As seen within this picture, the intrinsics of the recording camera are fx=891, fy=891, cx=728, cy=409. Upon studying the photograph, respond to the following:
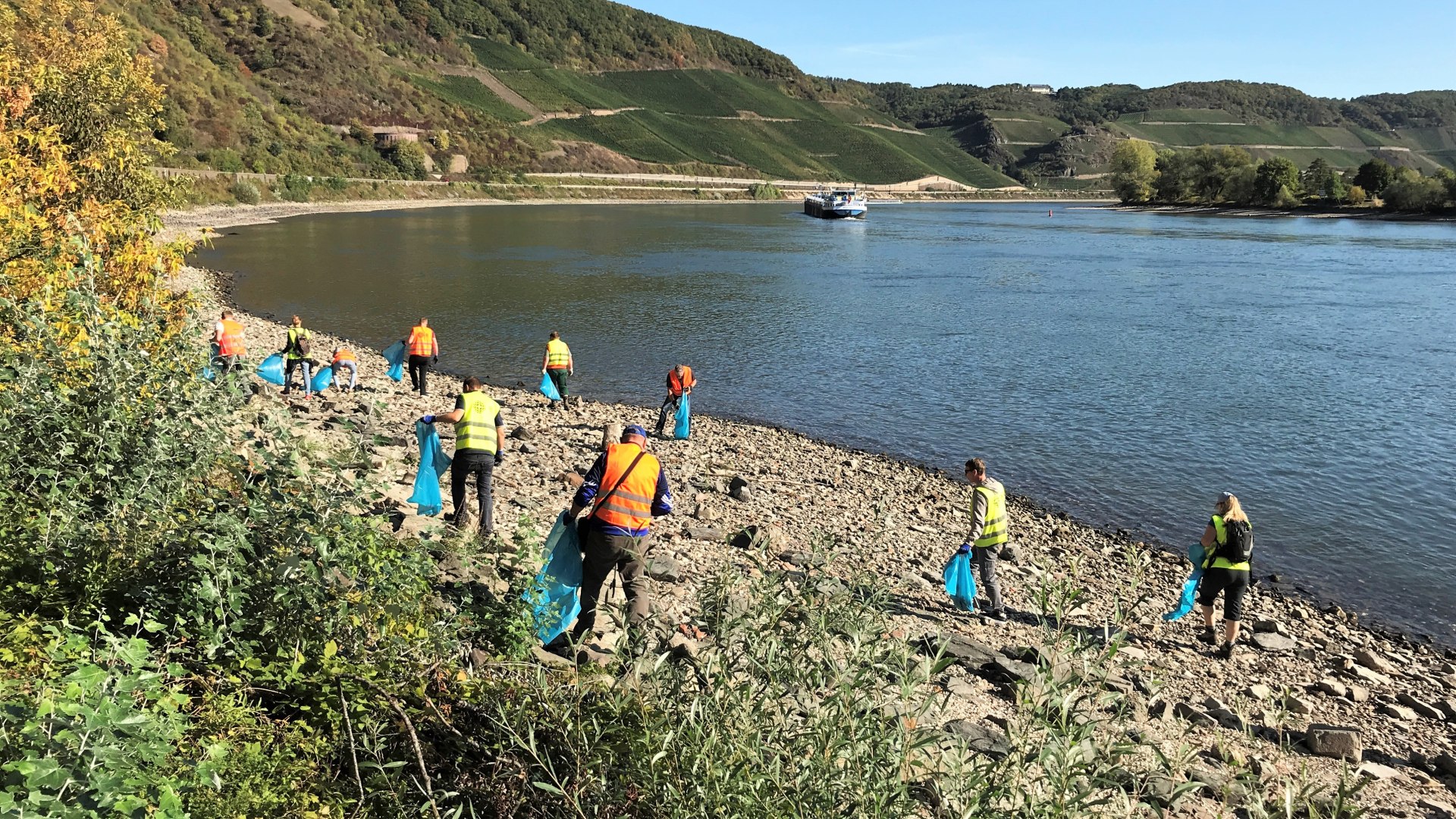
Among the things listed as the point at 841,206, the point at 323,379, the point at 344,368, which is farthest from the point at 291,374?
the point at 841,206

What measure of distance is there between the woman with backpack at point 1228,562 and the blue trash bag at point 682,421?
393 inches

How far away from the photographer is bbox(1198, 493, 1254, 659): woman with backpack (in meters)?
9.64

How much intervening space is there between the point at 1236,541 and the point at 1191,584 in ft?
3.08

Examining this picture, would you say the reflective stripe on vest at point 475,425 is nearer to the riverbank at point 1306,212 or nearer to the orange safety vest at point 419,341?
the orange safety vest at point 419,341

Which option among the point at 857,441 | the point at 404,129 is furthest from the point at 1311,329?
the point at 404,129

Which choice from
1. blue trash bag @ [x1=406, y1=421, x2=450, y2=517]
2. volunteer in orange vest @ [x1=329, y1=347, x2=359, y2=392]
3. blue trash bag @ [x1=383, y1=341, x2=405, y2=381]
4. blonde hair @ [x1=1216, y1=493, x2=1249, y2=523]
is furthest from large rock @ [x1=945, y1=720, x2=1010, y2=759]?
blue trash bag @ [x1=383, y1=341, x2=405, y2=381]

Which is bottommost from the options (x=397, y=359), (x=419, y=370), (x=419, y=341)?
(x=419, y=370)

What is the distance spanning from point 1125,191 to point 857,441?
163 m

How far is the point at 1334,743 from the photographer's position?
26.4 ft

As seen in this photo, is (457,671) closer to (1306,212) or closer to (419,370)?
(419,370)

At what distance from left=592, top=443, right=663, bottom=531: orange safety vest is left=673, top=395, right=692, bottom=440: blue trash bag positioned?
33.7ft

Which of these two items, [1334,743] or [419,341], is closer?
[1334,743]

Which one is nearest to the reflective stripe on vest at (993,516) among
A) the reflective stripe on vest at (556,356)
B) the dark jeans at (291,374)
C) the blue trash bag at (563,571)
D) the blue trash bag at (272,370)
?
the blue trash bag at (563,571)

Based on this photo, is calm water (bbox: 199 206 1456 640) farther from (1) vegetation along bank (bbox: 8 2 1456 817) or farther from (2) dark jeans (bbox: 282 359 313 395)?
(2) dark jeans (bbox: 282 359 313 395)
